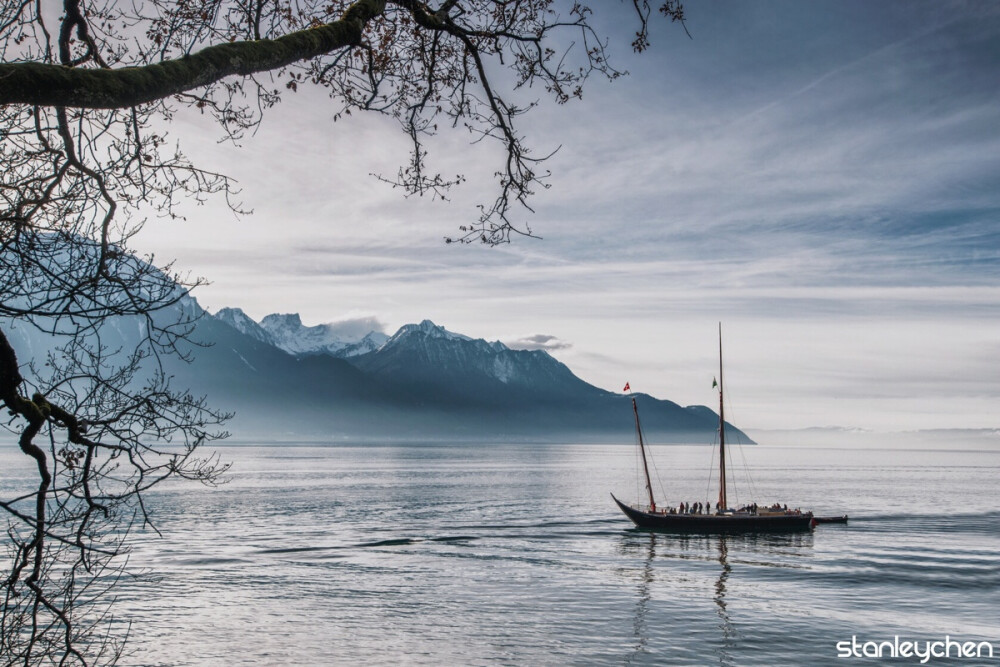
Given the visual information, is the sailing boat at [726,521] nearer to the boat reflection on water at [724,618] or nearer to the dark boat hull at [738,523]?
the dark boat hull at [738,523]

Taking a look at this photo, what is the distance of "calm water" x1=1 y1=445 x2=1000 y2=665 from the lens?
33.8 metres

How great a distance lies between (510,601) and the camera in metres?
43.5

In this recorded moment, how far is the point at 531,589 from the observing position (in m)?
46.9

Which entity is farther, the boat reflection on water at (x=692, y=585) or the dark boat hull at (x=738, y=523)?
the dark boat hull at (x=738, y=523)

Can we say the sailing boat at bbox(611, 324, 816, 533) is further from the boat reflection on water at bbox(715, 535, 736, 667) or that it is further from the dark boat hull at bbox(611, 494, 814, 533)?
the boat reflection on water at bbox(715, 535, 736, 667)

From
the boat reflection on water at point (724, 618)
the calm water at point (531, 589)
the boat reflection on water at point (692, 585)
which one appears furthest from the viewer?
the boat reflection on water at point (692, 585)

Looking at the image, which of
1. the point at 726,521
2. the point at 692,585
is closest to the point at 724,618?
the point at 692,585

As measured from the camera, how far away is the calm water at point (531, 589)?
33844 mm

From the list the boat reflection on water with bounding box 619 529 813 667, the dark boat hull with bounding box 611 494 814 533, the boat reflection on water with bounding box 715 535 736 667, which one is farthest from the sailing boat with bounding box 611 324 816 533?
the boat reflection on water with bounding box 715 535 736 667

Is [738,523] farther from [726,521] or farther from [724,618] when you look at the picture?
[724,618]

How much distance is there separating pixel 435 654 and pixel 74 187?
100 ft

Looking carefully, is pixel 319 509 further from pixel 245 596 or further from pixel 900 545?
pixel 900 545

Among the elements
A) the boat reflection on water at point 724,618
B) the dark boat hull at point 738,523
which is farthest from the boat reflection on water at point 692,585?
the dark boat hull at point 738,523

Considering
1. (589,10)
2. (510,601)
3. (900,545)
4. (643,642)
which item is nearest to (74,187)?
(589,10)
